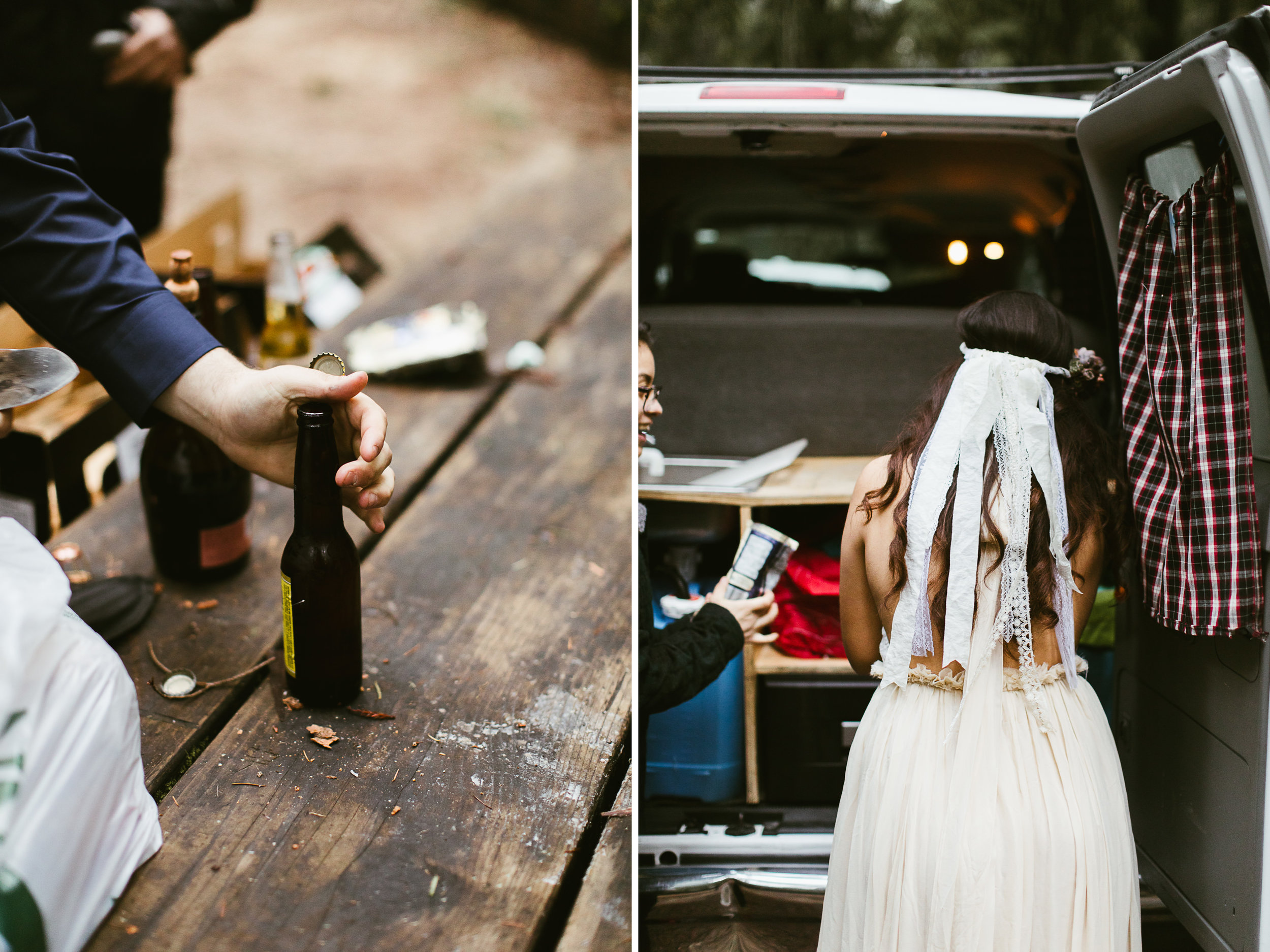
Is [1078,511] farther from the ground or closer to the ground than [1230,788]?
farther from the ground

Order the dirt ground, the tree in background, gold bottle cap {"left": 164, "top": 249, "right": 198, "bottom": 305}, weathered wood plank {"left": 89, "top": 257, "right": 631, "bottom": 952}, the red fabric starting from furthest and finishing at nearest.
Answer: the tree in background
the dirt ground
the red fabric
gold bottle cap {"left": 164, "top": 249, "right": 198, "bottom": 305}
weathered wood plank {"left": 89, "top": 257, "right": 631, "bottom": 952}

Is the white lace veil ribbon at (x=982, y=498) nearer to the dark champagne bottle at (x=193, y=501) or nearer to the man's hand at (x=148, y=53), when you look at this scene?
the dark champagne bottle at (x=193, y=501)

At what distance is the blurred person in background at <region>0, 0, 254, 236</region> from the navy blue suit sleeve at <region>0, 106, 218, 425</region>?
1.56 m

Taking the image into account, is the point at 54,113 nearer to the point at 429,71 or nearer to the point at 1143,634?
the point at 1143,634

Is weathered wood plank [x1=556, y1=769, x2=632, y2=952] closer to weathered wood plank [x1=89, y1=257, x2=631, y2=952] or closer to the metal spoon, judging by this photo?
weathered wood plank [x1=89, y1=257, x2=631, y2=952]

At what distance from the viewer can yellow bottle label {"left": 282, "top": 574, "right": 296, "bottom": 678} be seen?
1531 mm

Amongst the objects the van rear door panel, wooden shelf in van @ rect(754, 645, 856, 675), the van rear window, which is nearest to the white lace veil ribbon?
the van rear door panel

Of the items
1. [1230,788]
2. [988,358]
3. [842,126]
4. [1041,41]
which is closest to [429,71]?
[1041,41]

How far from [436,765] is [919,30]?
6317 mm

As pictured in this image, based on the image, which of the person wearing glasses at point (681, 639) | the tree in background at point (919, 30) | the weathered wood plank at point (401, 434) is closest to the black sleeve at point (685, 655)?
the person wearing glasses at point (681, 639)

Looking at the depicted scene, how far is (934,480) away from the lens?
1578 millimetres

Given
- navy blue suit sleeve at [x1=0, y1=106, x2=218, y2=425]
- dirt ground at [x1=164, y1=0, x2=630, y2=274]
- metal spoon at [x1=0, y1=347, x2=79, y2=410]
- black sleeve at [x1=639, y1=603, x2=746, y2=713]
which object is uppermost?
dirt ground at [x1=164, y1=0, x2=630, y2=274]

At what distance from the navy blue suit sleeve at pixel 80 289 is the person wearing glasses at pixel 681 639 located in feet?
2.74

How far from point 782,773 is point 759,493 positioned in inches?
26.0
